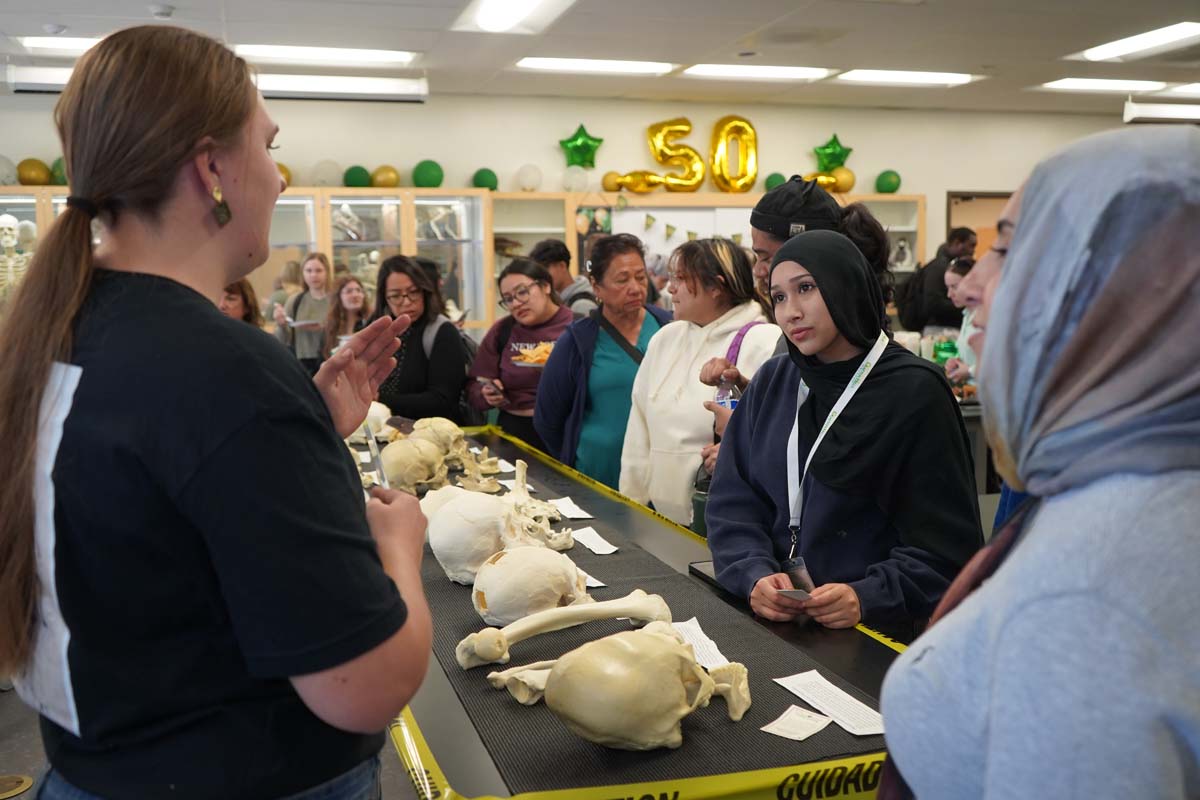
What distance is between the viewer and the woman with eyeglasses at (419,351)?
464cm

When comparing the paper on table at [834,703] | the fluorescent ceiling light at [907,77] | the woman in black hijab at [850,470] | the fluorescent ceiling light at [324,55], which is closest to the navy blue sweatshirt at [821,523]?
the woman in black hijab at [850,470]

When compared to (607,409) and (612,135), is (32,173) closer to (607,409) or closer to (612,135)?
(612,135)

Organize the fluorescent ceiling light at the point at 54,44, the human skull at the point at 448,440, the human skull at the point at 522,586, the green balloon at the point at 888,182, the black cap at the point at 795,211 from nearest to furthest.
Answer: the human skull at the point at 522,586, the black cap at the point at 795,211, the human skull at the point at 448,440, the fluorescent ceiling light at the point at 54,44, the green balloon at the point at 888,182

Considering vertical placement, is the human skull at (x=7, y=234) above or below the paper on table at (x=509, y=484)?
above

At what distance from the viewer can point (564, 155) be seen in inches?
364

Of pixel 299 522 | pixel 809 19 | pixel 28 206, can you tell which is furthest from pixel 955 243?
pixel 299 522

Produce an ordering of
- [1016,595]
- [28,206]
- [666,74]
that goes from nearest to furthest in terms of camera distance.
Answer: [1016,595]
[28,206]
[666,74]

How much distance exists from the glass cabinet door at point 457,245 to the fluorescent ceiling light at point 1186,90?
6.60 metres

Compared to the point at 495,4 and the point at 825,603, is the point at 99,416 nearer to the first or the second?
the point at 825,603

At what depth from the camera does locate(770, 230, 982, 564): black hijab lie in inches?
81.2

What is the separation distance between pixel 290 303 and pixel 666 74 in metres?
3.58

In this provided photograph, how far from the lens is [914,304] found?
8.51 m

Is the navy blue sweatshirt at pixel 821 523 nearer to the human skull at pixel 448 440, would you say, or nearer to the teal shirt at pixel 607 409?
the human skull at pixel 448 440

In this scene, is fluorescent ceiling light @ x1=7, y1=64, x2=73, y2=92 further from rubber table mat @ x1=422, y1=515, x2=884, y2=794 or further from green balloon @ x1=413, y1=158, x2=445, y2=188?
rubber table mat @ x1=422, y1=515, x2=884, y2=794
